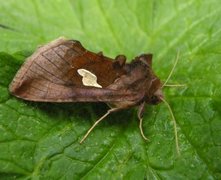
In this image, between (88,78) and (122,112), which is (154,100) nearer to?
(122,112)

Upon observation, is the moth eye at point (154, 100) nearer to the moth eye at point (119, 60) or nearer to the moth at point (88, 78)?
the moth at point (88, 78)

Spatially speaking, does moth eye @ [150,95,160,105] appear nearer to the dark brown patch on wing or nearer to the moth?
the moth

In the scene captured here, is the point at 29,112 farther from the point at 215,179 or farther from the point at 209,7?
the point at 209,7

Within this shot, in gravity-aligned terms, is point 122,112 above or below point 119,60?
below

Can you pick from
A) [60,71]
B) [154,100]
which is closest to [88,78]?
[60,71]

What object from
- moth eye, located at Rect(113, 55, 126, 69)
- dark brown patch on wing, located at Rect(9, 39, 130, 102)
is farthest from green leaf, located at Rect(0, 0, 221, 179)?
moth eye, located at Rect(113, 55, 126, 69)

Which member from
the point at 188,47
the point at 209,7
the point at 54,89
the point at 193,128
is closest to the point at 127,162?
the point at 193,128
